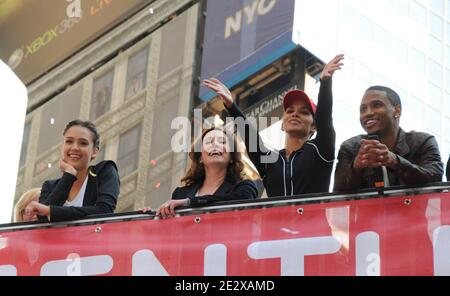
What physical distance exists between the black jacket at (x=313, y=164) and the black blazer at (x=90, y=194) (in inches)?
45.4

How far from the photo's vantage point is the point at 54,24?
165 ft

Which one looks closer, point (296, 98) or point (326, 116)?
point (326, 116)

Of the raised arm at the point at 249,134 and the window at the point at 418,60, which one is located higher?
the window at the point at 418,60

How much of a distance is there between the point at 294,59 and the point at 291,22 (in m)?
1.26

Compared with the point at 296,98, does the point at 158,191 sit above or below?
above

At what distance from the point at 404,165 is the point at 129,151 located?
39.6m

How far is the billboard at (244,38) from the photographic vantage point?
44.1 m

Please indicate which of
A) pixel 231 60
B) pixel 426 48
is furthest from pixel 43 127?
pixel 426 48

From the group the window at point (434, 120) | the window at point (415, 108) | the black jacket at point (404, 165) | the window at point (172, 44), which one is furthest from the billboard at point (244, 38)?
the black jacket at point (404, 165)

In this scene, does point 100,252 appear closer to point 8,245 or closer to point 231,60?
point 8,245

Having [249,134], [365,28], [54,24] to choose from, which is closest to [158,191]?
[54,24]

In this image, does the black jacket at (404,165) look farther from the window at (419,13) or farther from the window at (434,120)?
the window at (419,13)

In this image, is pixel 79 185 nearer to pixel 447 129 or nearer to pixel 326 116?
pixel 326 116

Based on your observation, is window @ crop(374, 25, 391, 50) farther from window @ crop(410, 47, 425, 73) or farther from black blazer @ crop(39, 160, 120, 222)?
black blazer @ crop(39, 160, 120, 222)
